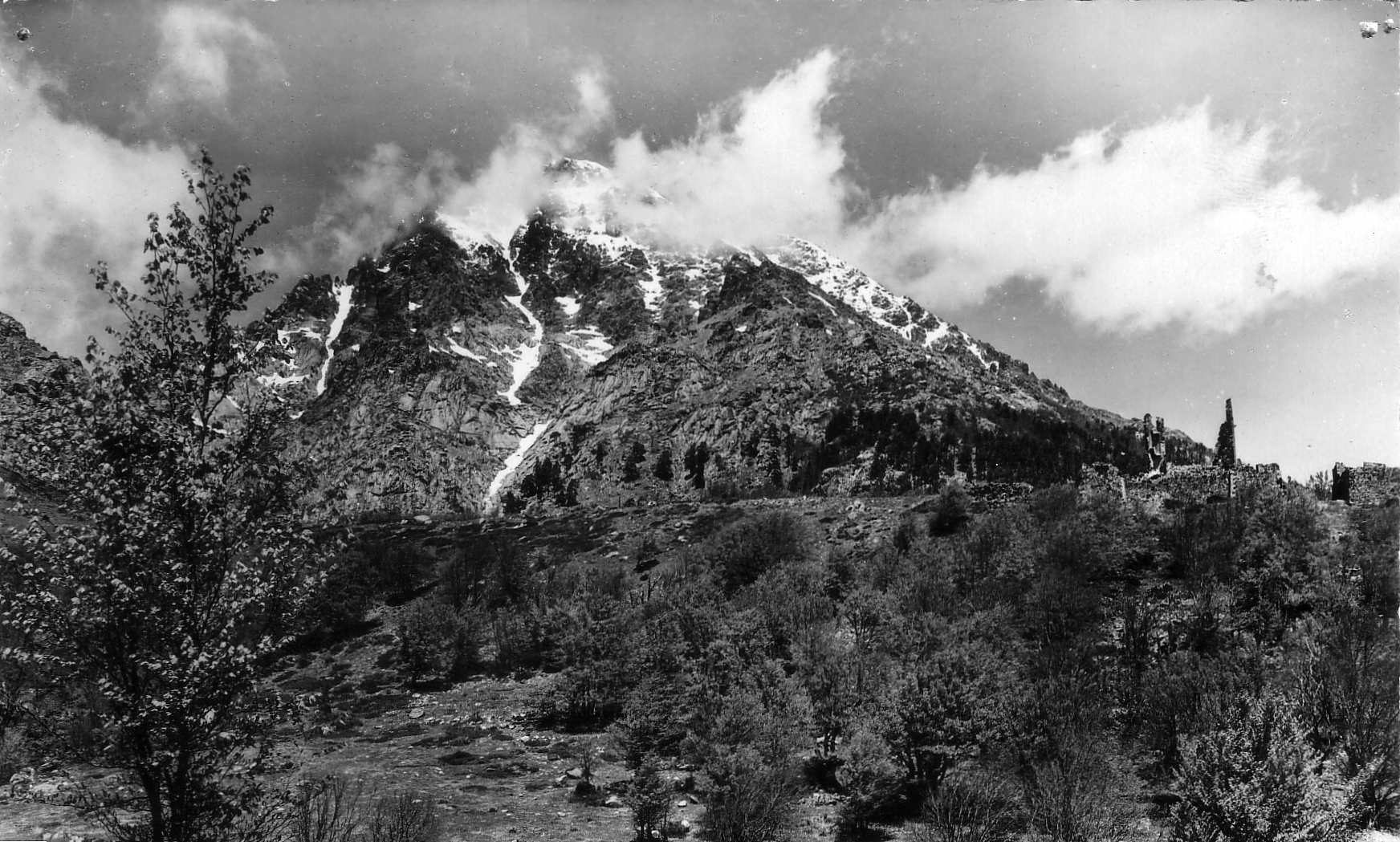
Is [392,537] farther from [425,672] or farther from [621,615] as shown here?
[621,615]

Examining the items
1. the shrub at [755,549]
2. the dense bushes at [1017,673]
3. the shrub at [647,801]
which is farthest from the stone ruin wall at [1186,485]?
Result: the shrub at [647,801]

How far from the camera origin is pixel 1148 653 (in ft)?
105

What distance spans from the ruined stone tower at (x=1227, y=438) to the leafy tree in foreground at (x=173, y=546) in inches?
3664

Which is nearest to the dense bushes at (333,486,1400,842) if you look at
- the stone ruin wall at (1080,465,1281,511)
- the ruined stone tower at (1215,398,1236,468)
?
the stone ruin wall at (1080,465,1281,511)

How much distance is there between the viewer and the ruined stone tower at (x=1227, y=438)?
252 ft

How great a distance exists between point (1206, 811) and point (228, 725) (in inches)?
652

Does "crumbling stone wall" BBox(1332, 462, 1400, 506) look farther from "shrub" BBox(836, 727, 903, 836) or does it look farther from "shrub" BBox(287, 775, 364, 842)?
"shrub" BBox(287, 775, 364, 842)

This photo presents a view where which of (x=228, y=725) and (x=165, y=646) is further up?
(x=165, y=646)

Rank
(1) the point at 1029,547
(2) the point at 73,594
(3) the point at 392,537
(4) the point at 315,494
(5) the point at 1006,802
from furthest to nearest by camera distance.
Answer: (3) the point at 392,537 → (1) the point at 1029,547 → (5) the point at 1006,802 → (4) the point at 315,494 → (2) the point at 73,594

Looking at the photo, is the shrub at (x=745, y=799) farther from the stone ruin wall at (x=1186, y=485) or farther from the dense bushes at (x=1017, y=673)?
the stone ruin wall at (x=1186, y=485)

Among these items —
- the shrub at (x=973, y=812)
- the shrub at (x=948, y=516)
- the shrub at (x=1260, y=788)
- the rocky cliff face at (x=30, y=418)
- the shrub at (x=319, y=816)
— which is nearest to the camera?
the rocky cliff face at (x=30, y=418)

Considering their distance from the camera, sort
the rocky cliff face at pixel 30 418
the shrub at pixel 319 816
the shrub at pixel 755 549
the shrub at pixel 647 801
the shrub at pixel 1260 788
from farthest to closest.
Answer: the shrub at pixel 755 549, the shrub at pixel 647 801, the shrub at pixel 1260 788, the shrub at pixel 319 816, the rocky cliff face at pixel 30 418

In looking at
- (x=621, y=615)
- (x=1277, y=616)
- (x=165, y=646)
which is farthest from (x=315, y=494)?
(x=1277, y=616)

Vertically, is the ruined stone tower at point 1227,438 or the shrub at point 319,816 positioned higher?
the ruined stone tower at point 1227,438
